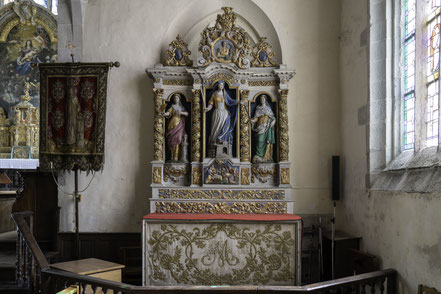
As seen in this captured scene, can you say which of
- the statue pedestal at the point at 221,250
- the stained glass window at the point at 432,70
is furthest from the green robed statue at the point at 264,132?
the stained glass window at the point at 432,70

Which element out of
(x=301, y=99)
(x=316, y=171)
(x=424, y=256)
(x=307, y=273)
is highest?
(x=301, y=99)

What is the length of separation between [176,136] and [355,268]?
10.5 feet

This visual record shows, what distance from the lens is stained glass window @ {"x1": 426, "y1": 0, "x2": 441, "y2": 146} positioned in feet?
15.2

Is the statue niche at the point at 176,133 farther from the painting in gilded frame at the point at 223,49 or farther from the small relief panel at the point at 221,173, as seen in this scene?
the painting in gilded frame at the point at 223,49

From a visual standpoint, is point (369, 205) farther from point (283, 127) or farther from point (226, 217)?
point (226, 217)

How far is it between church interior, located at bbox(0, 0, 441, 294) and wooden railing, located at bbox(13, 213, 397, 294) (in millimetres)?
158

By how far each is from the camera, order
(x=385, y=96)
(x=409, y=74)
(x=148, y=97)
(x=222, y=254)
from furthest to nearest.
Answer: (x=148, y=97), (x=222, y=254), (x=385, y=96), (x=409, y=74)

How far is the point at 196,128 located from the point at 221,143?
0.46 m

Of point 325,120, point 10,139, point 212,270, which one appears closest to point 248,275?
point 212,270

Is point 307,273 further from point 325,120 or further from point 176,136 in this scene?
point 176,136

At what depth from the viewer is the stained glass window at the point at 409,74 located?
5.18 m

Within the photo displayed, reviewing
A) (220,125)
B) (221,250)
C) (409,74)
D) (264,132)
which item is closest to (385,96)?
(409,74)

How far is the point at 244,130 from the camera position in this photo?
6.37m

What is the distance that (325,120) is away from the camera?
22.3 feet
